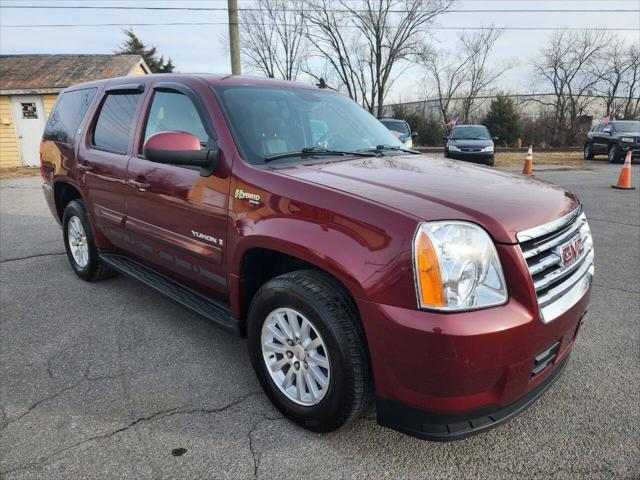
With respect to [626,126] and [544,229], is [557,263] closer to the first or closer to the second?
[544,229]

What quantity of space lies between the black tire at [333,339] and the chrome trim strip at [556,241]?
2.64 feet

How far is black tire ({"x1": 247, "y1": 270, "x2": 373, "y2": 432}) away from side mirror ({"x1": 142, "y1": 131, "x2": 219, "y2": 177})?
847 mm

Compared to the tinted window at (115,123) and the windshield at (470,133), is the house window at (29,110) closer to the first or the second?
the windshield at (470,133)

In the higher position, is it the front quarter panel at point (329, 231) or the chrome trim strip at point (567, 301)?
the front quarter panel at point (329, 231)

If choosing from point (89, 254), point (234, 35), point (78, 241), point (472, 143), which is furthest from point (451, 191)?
point (472, 143)

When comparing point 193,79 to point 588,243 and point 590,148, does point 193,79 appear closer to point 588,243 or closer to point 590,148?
point 588,243

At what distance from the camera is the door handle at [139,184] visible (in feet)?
10.6

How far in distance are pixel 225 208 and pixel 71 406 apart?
1.41 meters

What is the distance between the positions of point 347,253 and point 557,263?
3.24ft

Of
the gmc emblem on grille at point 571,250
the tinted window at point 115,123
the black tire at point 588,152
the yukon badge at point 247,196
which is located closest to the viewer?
the gmc emblem on grille at point 571,250

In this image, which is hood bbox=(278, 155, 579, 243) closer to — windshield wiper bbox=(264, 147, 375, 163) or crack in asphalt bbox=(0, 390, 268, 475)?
windshield wiper bbox=(264, 147, 375, 163)

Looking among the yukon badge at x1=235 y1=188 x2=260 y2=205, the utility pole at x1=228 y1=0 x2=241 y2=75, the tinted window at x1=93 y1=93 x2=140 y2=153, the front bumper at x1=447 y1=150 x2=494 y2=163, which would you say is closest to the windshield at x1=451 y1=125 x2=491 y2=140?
the front bumper at x1=447 y1=150 x2=494 y2=163

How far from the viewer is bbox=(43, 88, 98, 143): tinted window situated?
4.29 meters

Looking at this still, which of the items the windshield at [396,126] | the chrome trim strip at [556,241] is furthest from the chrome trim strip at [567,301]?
the windshield at [396,126]
